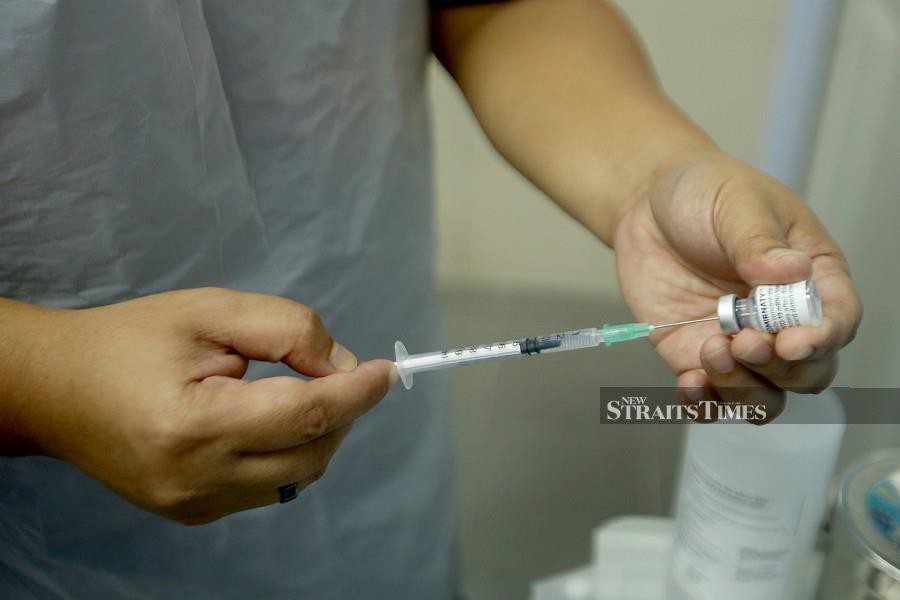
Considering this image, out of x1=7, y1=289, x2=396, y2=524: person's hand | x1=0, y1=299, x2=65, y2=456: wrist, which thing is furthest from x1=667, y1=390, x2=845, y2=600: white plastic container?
x1=0, y1=299, x2=65, y2=456: wrist

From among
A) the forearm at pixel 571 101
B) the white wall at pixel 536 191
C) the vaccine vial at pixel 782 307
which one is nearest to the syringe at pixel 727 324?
the vaccine vial at pixel 782 307

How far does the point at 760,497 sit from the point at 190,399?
39 centimetres

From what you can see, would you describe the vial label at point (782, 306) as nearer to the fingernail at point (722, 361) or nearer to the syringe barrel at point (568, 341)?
the fingernail at point (722, 361)

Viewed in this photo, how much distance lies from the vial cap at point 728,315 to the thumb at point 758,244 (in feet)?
0.08

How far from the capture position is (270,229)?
631mm

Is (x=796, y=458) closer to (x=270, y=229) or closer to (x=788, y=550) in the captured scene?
(x=788, y=550)

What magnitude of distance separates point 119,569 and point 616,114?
0.55m

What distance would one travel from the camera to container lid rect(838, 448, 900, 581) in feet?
1.71

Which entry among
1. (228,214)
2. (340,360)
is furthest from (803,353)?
(228,214)

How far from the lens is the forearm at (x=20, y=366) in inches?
18.8

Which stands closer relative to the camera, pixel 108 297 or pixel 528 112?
pixel 108 297

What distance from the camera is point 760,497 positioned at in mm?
579

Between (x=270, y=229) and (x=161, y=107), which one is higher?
(x=161, y=107)

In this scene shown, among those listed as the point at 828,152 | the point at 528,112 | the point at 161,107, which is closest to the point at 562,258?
the point at 828,152
